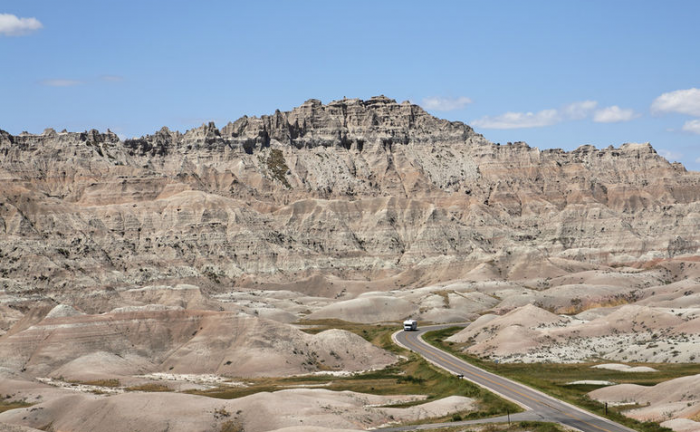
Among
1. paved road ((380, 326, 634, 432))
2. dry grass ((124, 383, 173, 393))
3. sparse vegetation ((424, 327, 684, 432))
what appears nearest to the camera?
paved road ((380, 326, 634, 432))

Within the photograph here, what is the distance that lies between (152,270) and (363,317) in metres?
49.1

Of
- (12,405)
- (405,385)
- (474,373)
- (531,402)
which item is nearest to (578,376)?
(474,373)

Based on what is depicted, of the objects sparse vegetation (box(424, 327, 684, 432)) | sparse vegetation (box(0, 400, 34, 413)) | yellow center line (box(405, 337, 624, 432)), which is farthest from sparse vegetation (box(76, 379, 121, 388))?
sparse vegetation (box(424, 327, 684, 432))

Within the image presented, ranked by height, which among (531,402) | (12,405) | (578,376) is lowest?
(12,405)

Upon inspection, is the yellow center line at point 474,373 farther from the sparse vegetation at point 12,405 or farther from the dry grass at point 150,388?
the sparse vegetation at point 12,405

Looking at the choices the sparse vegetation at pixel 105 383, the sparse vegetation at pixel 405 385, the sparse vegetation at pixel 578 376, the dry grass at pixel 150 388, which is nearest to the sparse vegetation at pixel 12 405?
the dry grass at pixel 150 388

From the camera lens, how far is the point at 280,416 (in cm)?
6856

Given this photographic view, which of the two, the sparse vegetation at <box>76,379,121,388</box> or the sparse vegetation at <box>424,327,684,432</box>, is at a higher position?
the sparse vegetation at <box>424,327,684,432</box>

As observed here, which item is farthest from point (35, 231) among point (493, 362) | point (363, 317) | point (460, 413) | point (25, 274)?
point (460, 413)

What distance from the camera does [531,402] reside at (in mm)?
68125

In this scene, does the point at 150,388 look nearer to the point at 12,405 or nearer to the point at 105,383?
the point at 105,383

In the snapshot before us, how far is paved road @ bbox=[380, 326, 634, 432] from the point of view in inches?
2297

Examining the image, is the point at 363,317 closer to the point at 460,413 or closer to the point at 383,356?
the point at 383,356

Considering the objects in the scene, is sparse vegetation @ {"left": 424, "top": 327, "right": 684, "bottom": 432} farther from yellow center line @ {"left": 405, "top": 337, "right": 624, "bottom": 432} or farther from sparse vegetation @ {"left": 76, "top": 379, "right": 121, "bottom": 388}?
sparse vegetation @ {"left": 76, "top": 379, "right": 121, "bottom": 388}
